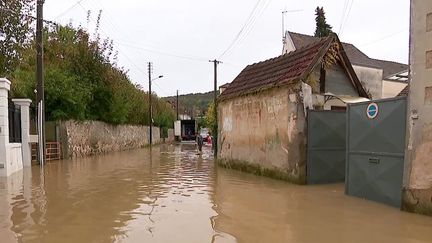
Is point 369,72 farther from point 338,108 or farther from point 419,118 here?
point 419,118

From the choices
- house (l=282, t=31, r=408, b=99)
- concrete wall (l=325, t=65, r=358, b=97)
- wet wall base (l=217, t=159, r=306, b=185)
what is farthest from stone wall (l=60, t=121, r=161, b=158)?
concrete wall (l=325, t=65, r=358, b=97)

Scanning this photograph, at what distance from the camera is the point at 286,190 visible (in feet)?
34.9

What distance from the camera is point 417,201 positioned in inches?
292

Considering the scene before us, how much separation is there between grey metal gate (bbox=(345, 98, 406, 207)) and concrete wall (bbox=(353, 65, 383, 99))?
22.0 meters

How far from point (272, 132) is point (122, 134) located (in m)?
24.7

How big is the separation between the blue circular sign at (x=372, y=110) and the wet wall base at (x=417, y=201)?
6.41 ft

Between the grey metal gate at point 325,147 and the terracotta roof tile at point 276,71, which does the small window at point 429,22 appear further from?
the grey metal gate at point 325,147

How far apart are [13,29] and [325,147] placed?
10053 mm

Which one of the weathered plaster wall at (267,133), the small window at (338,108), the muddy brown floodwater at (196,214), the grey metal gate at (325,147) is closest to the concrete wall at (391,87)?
the weathered plaster wall at (267,133)

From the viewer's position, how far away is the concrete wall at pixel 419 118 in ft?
23.7

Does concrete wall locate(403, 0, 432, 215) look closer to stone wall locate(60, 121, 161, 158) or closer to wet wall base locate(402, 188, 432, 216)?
wet wall base locate(402, 188, 432, 216)

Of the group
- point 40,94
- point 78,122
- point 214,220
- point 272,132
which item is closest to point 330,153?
point 272,132

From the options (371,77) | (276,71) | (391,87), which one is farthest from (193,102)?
(276,71)

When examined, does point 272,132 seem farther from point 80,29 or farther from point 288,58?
point 80,29
